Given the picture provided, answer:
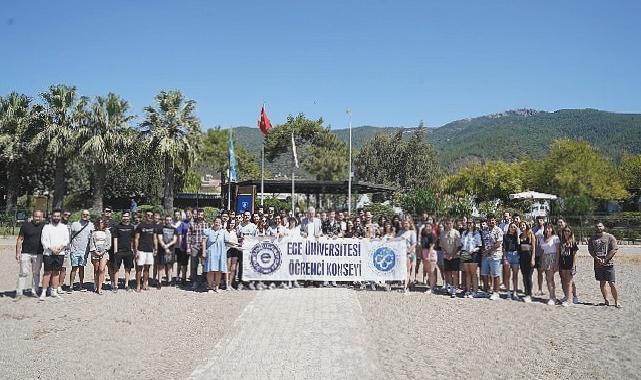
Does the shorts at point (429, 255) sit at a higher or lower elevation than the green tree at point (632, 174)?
lower

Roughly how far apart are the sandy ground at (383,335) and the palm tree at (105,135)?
22.7m

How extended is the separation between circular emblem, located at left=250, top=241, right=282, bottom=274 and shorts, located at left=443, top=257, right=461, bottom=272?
12.3 ft

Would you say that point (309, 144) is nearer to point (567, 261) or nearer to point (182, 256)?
point (182, 256)

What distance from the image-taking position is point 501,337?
8.27 m

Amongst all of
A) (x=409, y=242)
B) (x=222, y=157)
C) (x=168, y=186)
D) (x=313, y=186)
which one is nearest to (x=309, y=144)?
(x=222, y=157)

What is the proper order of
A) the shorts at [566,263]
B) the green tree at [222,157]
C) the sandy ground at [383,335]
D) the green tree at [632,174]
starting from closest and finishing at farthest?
the sandy ground at [383,335] → the shorts at [566,263] → the green tree at [632,174] → the green tree at [222,157]

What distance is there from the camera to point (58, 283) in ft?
36.7

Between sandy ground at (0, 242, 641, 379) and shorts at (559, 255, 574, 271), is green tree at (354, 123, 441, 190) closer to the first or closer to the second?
sandy ground at (0, 242, 641, 379)

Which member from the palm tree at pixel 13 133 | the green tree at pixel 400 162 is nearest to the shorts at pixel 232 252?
the palm tree at pixel 13 133

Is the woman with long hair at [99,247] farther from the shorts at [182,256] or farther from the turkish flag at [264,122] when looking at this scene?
the turkish flag at [264,122]

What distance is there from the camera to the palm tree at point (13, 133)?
35344 millimetres

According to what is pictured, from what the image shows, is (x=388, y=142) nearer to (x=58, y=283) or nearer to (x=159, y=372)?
(x=58, y=283)

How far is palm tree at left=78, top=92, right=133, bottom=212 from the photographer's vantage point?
33.4 m

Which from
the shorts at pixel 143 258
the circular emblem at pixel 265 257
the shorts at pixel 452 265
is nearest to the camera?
the shorts at pixel 143 258
